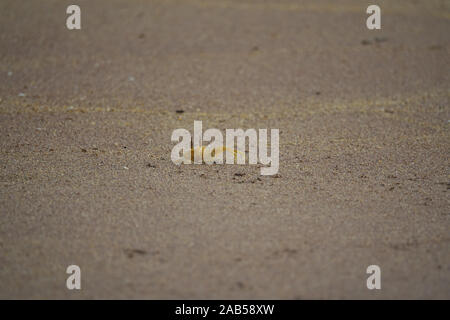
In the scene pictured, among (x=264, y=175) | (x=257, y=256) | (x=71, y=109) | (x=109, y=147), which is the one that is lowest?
(x=257, y=256)

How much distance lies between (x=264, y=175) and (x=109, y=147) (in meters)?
1.80

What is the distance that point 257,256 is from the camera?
4.16 m

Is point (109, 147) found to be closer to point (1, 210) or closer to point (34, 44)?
point (1, 210)

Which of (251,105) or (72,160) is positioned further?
(251,105)

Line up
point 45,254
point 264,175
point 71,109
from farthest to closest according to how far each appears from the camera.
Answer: point 71,109
point 264,175
point 45,254

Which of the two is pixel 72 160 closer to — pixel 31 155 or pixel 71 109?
pixel 31 155

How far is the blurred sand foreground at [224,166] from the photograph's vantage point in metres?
4.02

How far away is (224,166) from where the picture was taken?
228 inches

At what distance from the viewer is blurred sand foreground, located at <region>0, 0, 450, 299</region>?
13.2ft

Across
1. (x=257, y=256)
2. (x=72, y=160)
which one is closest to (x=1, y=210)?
(x=72, y=160)

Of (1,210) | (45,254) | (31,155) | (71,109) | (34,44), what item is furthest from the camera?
(34,44)

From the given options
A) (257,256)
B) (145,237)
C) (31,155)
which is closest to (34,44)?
(31,155)

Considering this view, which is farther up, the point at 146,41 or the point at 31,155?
the point at 146,41

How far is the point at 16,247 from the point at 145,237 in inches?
37.2
